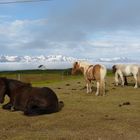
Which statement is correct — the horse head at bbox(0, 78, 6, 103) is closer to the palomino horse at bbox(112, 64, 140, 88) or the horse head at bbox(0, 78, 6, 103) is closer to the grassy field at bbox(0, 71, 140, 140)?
the grassy field at bbox(0, 71, 140, 140)

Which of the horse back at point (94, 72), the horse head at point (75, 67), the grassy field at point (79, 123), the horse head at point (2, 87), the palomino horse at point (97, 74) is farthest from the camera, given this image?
the horse head at point (75, 67)

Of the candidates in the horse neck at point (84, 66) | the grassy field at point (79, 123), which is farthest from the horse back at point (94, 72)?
the grassy field at point (79, 123)

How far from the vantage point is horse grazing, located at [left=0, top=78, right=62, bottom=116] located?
1720 cm

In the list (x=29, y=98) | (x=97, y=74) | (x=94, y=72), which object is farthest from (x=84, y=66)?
(x=29, y=98)

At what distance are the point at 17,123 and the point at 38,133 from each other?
207cm

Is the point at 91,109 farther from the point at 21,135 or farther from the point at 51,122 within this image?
the point at 21,135

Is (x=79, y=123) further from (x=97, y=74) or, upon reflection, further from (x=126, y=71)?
(x=126, y=71)

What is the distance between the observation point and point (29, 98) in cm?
1742

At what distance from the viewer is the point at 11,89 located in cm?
1839

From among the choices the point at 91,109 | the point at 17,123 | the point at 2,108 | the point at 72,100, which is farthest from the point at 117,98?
the point at 17,123

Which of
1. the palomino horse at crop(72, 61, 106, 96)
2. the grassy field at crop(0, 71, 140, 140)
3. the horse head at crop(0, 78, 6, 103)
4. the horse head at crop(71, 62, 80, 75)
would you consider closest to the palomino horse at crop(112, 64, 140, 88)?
the horse head at crop(71, 62, 80, 75)

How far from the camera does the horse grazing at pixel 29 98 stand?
56.4 ft

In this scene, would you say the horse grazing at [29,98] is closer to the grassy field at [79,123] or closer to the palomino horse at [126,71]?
the grassy field at [79,123]

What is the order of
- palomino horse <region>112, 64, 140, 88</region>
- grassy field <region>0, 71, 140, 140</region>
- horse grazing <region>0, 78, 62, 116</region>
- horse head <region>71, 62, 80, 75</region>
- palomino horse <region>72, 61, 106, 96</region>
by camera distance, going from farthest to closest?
palomino horse <region>112, 64, 140, 88</region>
horse head <region>71, 62, 80, 75</region>
palomino horse <region>72, 61, 106, 96</region>
horse grazing <region>0, 78, 62, 116</region>
grassy field <region>0, 71, 140, 140</region>
